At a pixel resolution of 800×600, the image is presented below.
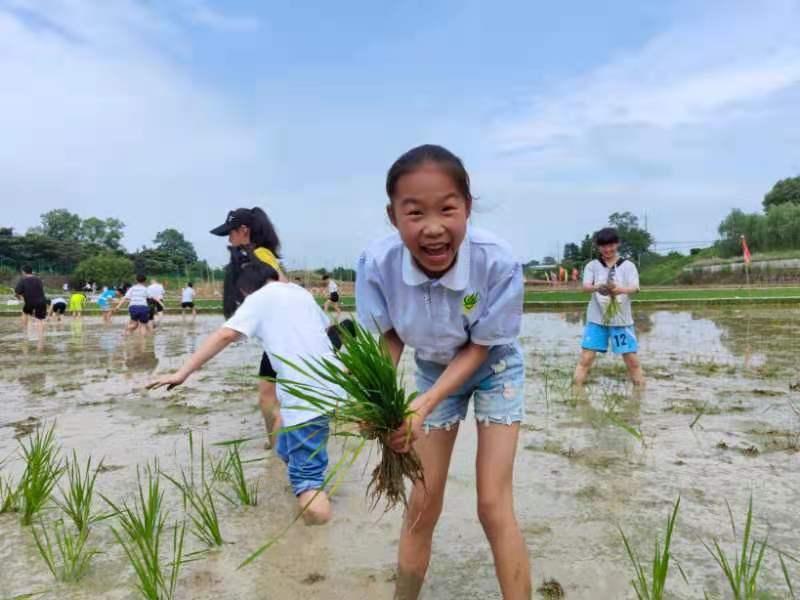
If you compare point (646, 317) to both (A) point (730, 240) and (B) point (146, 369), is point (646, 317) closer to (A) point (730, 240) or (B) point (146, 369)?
(B) point (146, 369)

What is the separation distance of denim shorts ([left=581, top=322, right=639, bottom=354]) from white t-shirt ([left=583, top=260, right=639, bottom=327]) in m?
0.06

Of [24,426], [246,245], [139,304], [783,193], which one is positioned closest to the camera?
[246,245]

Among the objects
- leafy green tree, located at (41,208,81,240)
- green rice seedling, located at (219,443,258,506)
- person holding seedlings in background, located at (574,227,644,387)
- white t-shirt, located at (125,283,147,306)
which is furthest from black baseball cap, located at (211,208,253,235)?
leafy green tree, located at (41,208,81,240)

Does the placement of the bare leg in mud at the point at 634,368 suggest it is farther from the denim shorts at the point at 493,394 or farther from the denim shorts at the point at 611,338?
the denim shorts at the point at 493,394

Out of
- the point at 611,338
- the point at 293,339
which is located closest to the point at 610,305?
the point at 611,338

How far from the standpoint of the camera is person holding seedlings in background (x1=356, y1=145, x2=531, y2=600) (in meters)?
1.98

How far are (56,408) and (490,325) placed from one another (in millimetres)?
5321

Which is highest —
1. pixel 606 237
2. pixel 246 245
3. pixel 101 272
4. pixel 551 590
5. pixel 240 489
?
pixel 101 272

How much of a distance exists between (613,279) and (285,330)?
3.85 metres

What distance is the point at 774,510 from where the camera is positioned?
300 cm

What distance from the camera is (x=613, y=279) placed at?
612cm

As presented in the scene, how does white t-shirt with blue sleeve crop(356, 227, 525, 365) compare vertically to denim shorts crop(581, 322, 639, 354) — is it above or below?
above

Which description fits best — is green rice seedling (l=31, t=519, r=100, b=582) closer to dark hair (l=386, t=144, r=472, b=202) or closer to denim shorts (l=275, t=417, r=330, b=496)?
denim shorts (l=275, t=417, r=330, b=496)

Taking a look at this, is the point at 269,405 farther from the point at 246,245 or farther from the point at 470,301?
the point at 470,301
